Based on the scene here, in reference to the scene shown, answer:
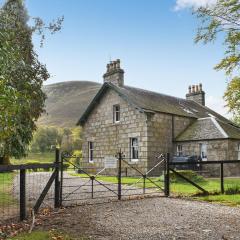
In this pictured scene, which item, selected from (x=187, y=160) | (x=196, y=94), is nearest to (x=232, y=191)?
(x=187, y=160)

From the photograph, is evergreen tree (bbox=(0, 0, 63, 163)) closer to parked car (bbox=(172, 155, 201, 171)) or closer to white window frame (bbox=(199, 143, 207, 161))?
parked car (bbox=(172, 155, 201, 171))

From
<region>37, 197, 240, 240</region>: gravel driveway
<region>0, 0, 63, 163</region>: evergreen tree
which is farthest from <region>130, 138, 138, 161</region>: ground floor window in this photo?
<region>37, 197, 240, 240</region>: gravel driveway

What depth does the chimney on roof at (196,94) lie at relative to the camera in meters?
42.3

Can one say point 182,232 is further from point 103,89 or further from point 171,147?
point 103,89

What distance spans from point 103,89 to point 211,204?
22.5m

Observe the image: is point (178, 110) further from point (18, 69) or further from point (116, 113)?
point (18, 69)

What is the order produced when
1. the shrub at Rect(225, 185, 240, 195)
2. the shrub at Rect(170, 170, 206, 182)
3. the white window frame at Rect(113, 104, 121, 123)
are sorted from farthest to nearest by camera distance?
1. the white window frame at Rect(113, 104, 121, 123)
2. the shrub at Rect(170, 170, 206, 182)
3. the shrub at Rect(225, 185, 240, 195)

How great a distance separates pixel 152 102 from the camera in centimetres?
3278

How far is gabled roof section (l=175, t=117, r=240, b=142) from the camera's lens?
30622 mm

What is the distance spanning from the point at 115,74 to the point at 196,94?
499 inches

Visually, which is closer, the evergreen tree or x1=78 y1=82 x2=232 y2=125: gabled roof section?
the evergreen tree

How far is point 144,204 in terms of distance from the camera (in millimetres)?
12562

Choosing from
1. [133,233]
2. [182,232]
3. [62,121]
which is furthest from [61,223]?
[62,121]

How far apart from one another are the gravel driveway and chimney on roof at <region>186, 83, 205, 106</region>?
30425mm
